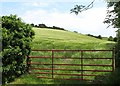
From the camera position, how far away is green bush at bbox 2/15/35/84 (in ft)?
54.1

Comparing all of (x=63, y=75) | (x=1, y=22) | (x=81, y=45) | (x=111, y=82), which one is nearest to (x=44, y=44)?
(x=81, y=45)

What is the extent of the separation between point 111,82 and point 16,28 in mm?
5786

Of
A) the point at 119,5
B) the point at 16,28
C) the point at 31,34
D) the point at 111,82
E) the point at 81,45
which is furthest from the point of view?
the point at 81,45

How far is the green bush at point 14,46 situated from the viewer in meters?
16.5

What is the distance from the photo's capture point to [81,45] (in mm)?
31703

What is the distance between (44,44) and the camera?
3250 centimetres

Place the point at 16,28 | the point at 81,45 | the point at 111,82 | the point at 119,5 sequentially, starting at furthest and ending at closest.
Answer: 1. the point at 81,45
2. the point at 16,28
3. the point at 119,5
4. the point at 111,82

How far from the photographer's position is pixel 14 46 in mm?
17234

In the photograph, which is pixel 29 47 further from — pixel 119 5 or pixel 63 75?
pixel 119 5

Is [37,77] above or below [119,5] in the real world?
below

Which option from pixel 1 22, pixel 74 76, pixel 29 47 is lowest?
pixel 74 76

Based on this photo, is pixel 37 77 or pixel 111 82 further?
pixel 37 77

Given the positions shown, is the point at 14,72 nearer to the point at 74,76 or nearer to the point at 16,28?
the point at 16,28

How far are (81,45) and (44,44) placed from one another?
139 inches
